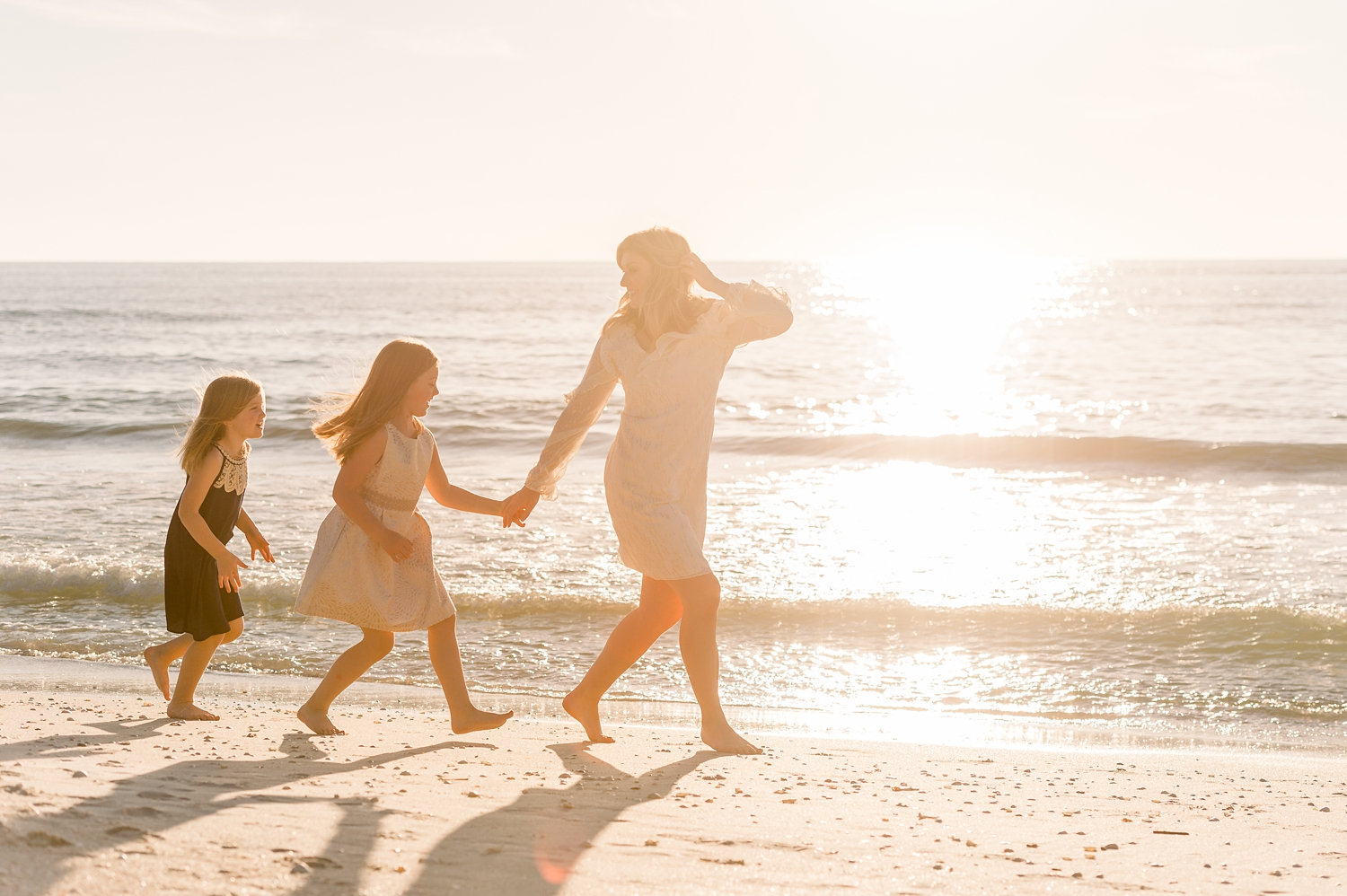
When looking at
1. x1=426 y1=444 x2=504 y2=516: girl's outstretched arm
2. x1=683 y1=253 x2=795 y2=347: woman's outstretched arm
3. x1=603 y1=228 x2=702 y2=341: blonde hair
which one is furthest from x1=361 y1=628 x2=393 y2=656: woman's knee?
x1=683 y1=253 x2=795 y2=347: woman's outstretched arm

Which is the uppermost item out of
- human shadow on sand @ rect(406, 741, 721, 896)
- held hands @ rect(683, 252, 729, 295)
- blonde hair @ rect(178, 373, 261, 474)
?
held hands @ rect(683, 252, 729, 295)

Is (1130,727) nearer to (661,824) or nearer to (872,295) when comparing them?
(661,824)

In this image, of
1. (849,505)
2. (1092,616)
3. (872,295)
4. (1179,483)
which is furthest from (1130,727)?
(872,295)

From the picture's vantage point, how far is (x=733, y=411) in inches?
834

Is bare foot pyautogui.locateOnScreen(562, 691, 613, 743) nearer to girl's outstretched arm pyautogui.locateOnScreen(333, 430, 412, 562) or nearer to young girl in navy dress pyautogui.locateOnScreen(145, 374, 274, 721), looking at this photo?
girl's outstretched arm pyautogui.locateOnScreen(333, 430, 412, 562)

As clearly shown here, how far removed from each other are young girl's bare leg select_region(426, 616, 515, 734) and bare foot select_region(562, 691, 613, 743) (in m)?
0.29

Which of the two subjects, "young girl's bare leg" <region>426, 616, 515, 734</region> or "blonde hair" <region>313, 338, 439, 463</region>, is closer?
"blonde hair" <region>313, 338, 439, 463</region>

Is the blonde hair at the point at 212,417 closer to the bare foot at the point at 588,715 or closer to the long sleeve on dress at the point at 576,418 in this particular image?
the long sleeve on dress at the point at 576,418

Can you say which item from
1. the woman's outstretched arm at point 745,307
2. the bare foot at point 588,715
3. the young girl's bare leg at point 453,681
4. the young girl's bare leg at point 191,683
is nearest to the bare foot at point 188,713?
the young girl's bare leg at point 191,683

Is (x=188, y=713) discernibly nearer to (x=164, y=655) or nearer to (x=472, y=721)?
(x=164, y=655)

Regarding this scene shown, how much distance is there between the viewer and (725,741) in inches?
171

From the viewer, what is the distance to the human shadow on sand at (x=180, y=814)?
2.53m

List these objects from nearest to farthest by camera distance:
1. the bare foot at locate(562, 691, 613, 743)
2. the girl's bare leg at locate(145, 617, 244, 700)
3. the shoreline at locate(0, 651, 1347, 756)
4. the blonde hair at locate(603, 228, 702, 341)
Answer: the blonde hair at locate(603, 228, 702, 341), the bare foot at locate(562, 691, 613, 743), the girl's bare leg at locate(145, 617, 244, 700), the shoreline at locate(0, 651, 1347, 756)

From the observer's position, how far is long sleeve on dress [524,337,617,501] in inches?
172
